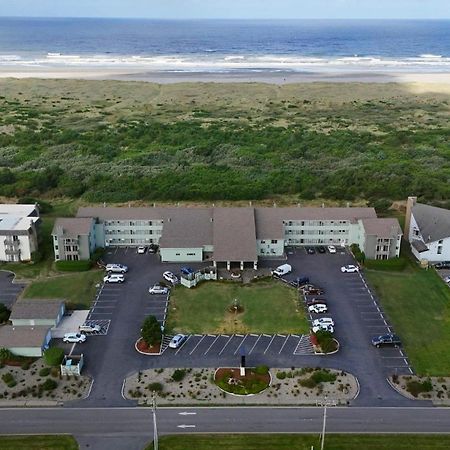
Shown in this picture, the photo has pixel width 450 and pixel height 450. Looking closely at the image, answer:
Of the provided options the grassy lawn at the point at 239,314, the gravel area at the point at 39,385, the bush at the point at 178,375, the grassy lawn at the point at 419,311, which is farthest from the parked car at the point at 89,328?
the grassy lawn at the point at 419,311

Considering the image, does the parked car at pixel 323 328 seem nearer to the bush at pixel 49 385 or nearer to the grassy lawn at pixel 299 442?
the grassy lawn at pixel 299 442

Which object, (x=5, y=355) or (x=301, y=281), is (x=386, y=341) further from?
(x=5, y=355)

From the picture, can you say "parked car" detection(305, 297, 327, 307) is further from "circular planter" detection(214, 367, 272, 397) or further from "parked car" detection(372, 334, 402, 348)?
"circular planter" detection(214, 367, 272, 397)

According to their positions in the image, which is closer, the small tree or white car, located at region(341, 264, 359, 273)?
the small tree

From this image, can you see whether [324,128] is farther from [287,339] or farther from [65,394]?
[65,394]

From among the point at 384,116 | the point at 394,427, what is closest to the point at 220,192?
the point at 394,427

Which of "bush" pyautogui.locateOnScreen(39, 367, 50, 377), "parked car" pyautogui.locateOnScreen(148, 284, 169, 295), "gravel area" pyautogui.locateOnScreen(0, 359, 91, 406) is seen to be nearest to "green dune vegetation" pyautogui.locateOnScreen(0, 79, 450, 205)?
"parked car" pyautogui.locateOnScreen(148, 284, 169, 295)
